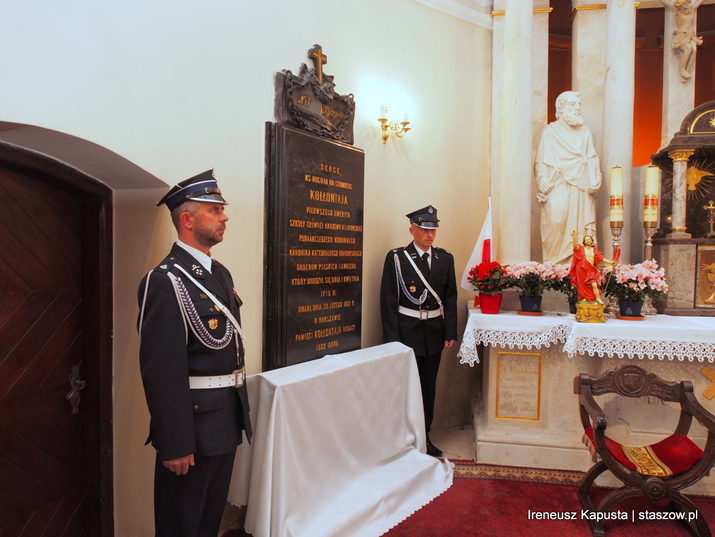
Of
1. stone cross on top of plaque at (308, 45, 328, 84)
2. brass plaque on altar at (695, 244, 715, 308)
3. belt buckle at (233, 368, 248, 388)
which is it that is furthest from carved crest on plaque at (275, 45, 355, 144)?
brass plaque on altar at (695, 244, 715, 308)

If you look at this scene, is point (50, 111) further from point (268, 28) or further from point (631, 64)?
point (631, 64)

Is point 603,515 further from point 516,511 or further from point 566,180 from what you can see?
point 566,180

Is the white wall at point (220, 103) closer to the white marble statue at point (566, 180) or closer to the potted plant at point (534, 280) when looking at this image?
the white marble statue at point (566, 180)

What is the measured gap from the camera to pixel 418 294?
4.13 m

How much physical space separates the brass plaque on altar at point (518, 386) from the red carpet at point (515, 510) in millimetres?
419

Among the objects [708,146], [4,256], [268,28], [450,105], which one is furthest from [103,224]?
[708,146]

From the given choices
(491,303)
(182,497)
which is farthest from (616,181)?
(182,497)

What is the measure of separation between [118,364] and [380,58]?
10.1 feet

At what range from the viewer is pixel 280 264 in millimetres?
3229

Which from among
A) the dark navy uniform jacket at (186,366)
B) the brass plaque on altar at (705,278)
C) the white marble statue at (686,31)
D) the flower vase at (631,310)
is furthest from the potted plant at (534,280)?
the white marble statue at (686,31)

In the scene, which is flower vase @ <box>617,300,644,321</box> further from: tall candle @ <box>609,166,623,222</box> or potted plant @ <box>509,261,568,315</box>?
tall candle @ <box>609,166,623,222</box>

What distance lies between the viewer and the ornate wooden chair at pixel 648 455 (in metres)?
2.87

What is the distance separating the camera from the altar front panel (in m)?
3.59

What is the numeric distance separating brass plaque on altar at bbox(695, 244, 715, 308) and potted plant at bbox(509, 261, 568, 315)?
44.5 inches
